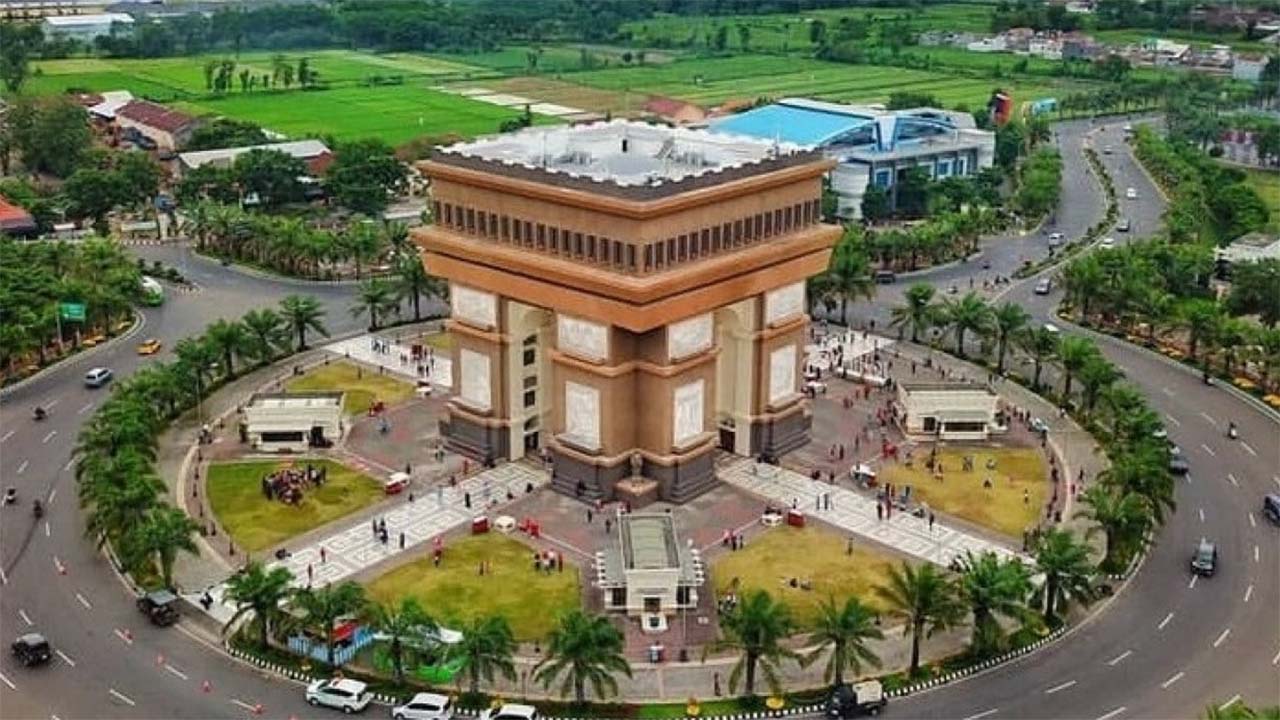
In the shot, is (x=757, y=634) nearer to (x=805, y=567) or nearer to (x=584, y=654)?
(x=584, y=654)

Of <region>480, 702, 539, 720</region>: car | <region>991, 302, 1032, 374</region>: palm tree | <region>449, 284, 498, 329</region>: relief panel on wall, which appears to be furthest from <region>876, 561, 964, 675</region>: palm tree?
<region>991, 302, 1032, 374</region>: palm tree

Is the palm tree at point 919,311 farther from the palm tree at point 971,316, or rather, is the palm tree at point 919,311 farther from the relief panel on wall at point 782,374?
the relief panel on wall at point 782,374

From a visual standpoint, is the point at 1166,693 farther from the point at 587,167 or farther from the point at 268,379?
the point at 268,379

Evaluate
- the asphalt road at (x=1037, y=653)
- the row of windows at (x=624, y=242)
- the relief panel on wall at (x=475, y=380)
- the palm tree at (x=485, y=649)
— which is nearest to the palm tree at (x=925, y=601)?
the asphalt road at (x=1037, y=653)

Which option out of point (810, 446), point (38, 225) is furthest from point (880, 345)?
point (38, 225)

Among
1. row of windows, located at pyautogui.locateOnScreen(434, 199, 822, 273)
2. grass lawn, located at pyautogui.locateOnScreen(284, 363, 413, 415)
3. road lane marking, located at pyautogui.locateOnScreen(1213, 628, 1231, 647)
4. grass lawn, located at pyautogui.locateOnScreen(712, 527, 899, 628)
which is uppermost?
row of windows, located at pyautogui.locateOnScreen(434, 199, 822, 273)

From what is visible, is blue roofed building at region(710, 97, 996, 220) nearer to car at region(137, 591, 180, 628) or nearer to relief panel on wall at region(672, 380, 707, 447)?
relief panel on wall at region(672, 380, 707, 447)

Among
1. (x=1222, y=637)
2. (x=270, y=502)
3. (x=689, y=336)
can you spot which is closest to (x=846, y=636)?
(x=1222, y=637)
